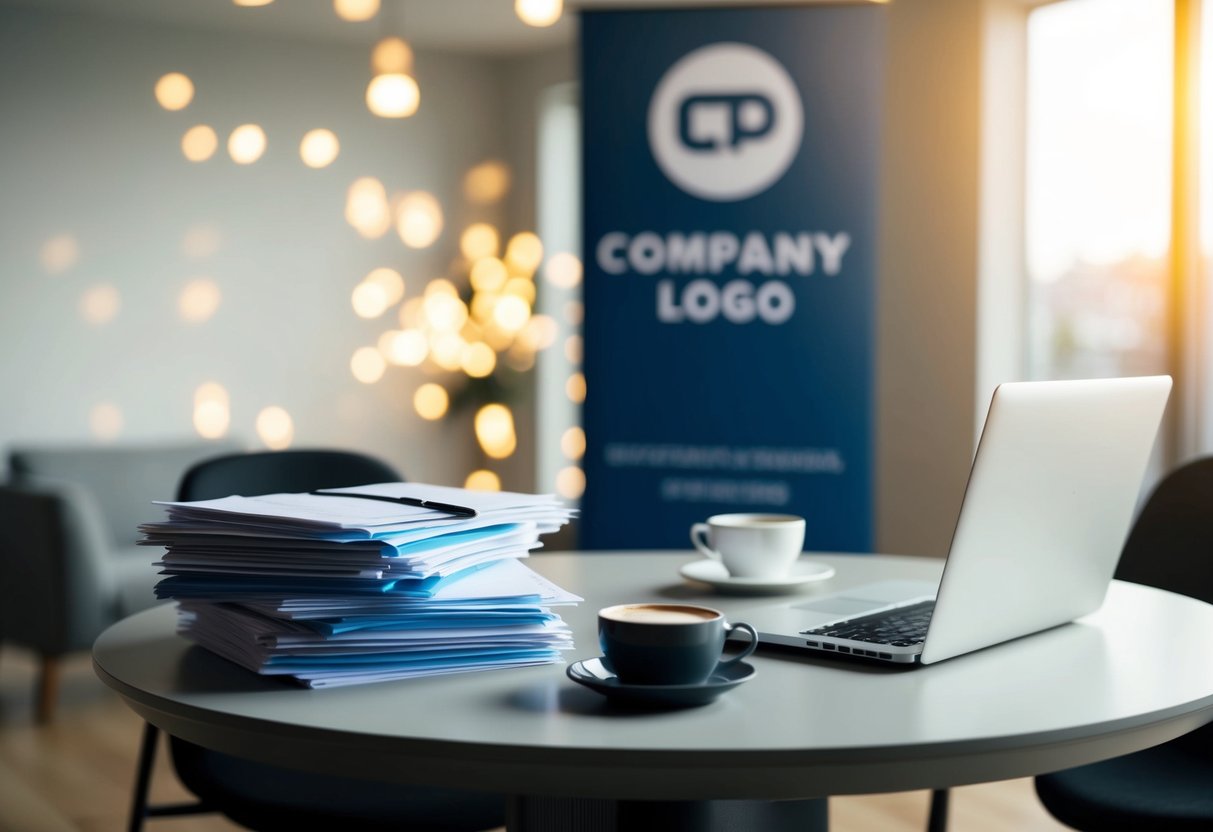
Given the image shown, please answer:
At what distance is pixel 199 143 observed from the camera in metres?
5.07

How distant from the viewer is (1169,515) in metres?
1.69

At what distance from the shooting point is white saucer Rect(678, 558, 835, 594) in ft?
4.38

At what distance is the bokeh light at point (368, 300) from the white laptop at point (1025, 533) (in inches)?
175

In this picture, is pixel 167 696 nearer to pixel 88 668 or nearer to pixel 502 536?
pixel 502 536

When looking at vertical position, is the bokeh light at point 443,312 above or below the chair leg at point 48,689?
above

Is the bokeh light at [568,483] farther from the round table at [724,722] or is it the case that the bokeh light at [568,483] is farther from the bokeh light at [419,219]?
the round table at [724,722]

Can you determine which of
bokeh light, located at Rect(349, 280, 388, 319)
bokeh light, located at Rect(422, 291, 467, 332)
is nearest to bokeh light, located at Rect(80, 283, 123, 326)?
bokeh light, located at Rect(349, 280, 388, 319)

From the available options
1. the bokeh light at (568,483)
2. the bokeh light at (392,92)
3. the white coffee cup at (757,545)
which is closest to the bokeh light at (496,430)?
the bokeh light at (568,483)

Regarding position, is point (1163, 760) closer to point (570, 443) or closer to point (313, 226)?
point (570, 443)

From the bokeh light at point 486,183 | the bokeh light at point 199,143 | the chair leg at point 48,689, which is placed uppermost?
the bokeh light at point 199,143

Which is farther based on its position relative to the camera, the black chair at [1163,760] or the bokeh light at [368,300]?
the bokeh light at [368,300]

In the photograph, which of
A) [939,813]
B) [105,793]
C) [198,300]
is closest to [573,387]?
[198,300]

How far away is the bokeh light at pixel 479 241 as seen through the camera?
5.70 metres

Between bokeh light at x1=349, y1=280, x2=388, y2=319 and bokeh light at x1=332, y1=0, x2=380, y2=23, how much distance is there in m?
1.13
